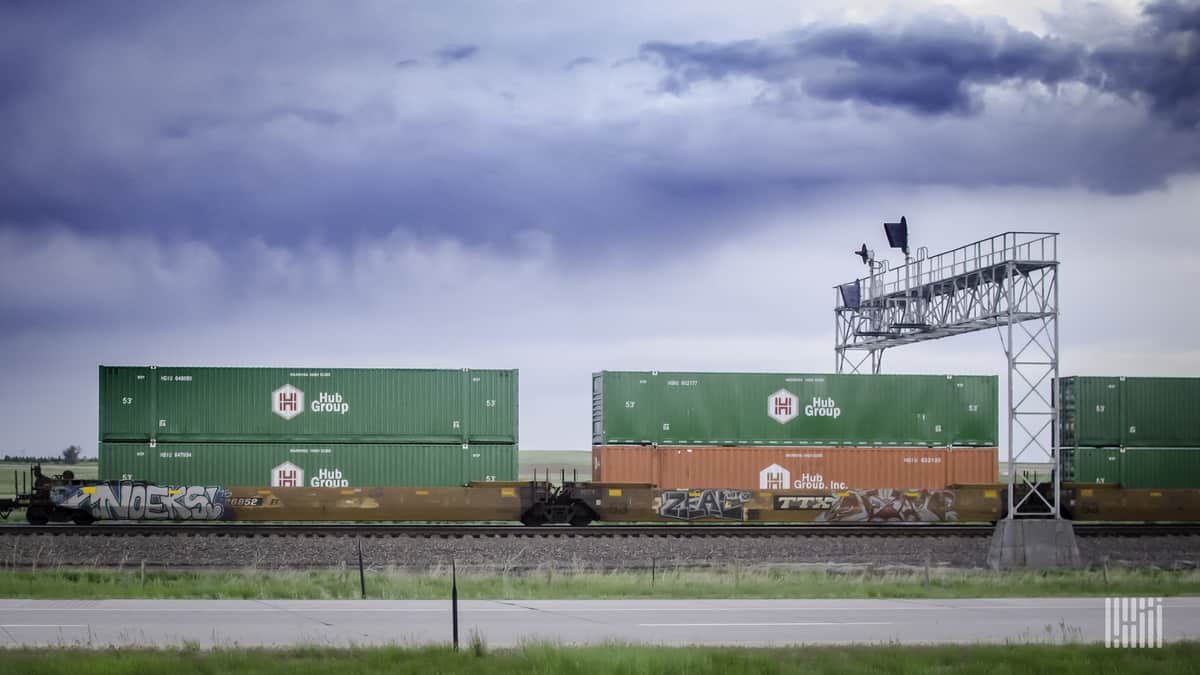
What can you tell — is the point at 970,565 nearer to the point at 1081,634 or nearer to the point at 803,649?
the point at 1081,634

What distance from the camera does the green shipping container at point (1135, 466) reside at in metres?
40.5

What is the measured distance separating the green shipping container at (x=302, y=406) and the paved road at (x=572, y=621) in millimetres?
15043

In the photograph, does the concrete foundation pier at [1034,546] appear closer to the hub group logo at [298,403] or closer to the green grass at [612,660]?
the green grass at [612,660]

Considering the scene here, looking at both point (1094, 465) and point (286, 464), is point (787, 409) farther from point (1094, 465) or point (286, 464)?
point (286, 464)

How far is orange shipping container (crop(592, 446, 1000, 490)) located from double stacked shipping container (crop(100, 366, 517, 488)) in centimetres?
345

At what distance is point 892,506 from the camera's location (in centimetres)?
3669

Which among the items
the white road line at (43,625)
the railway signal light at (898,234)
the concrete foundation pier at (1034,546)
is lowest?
the concrete foundation pier at (1034,546)

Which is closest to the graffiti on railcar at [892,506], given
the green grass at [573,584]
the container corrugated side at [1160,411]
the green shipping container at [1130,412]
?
the green shipping container at [1130,412]

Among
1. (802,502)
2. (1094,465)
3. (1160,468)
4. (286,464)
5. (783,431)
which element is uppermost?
(783,431)

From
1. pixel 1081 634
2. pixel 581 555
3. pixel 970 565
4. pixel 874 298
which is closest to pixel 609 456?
pixel 581 555

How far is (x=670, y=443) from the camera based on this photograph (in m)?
36.6

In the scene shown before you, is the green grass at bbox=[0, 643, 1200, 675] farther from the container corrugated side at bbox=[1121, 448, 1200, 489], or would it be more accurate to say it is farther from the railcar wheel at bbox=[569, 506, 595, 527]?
the container corrugated side at bbox=[1121, 448, 1200, 489]

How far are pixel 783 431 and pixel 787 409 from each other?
658mm

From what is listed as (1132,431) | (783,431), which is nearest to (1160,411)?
(1132,431)
